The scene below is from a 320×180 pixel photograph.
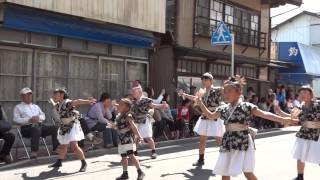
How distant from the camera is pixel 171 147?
14867 mm

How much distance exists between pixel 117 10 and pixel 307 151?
28.9ft

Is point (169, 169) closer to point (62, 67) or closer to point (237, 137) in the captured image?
point (237, 137)

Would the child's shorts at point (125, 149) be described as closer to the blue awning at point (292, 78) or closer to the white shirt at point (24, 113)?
the white shirt at point (24, 113)

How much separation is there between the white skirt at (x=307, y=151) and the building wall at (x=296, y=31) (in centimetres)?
3670

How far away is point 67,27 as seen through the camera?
585 inches

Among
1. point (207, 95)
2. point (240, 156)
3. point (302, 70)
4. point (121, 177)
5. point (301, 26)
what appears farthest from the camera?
point (301, 26)

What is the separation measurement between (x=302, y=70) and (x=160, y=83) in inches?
556

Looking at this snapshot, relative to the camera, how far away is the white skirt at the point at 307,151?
8.97m

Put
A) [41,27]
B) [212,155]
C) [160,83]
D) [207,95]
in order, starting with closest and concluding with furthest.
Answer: [207,95]
[212,155]
[41,27]
[160,83]

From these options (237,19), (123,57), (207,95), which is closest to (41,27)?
(123,57)

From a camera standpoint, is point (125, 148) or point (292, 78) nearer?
point (125, 148)

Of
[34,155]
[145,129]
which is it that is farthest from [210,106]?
[34,155]

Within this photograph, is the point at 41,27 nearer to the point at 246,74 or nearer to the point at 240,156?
the point at 240,156

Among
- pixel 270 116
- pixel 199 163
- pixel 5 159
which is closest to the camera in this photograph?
pixel 270 116
